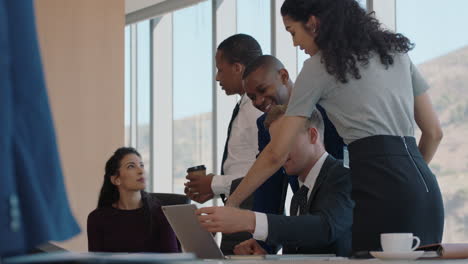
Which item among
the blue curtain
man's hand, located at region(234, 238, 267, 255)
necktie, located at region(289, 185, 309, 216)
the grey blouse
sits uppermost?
the grey blouse

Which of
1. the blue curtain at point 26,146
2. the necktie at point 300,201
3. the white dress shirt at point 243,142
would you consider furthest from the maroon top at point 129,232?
the blue curtain at point 26,146

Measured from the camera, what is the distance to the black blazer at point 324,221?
6.89ft

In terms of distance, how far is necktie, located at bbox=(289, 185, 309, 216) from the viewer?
2.41m

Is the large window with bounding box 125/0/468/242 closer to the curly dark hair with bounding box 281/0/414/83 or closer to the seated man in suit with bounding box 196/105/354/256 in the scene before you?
the seated man in suit with bounding box 196/105/354/256

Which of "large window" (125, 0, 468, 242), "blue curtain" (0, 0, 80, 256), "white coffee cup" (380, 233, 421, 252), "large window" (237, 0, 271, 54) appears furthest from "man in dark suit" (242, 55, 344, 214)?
"large window" (237, 0, 271, 54)

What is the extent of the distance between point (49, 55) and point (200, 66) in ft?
6.86

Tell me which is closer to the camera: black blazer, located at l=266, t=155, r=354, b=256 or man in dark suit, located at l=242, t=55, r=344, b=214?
black blazer, located at l=266, t=155, r=354, b=256

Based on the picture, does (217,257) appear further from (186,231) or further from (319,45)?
(319,45)

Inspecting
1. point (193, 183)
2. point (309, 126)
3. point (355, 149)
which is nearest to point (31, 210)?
point (355, 149)

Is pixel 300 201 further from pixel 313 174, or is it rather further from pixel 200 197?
pixel 200 197

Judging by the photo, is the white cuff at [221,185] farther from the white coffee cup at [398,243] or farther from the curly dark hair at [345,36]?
the white coffee cup at [398,243]

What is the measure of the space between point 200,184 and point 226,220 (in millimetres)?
1273

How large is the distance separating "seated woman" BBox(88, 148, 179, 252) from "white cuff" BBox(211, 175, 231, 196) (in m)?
0.96

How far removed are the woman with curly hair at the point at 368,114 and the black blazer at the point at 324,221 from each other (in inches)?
4.8
